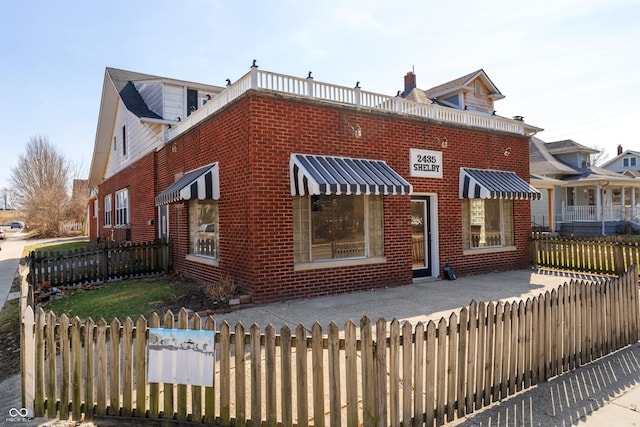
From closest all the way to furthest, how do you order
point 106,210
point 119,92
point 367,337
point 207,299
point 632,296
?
1. point 367,337
2. point 632,296
3. point 207,299
4. point 119,92
5. point 106,210

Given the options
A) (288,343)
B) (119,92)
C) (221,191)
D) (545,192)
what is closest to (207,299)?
(221,191)

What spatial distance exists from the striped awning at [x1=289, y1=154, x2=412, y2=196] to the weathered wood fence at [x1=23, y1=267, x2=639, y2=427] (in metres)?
4.49

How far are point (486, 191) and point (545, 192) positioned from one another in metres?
21.7

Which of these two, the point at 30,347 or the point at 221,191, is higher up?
the point at 221,191

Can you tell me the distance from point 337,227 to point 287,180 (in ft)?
6.06

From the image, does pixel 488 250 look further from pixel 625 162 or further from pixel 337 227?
pixel 625 162

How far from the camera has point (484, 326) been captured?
4.23m

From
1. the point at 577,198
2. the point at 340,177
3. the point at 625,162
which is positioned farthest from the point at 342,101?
the point at 625,162

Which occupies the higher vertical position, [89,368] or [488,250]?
[488,250]

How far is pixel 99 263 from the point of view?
1256 cm

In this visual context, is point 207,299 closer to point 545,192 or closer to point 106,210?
point 106,210

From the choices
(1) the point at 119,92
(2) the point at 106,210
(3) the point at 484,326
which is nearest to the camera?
(3) the point at 484,326

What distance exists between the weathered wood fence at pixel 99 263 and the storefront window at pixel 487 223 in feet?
33.7

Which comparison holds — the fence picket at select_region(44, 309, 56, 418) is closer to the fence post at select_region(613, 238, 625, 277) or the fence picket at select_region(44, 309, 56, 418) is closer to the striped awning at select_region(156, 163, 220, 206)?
the striped awning at select_region(156, 163, 220, 206)
